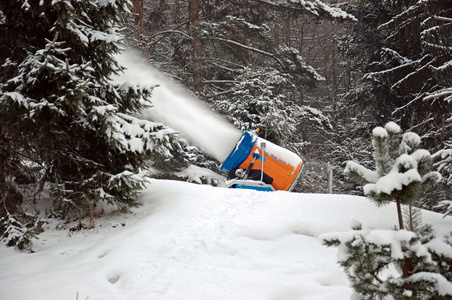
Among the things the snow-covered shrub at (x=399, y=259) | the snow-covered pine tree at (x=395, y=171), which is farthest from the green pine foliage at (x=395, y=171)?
the snow-covered shrub at (x=399, y=259)

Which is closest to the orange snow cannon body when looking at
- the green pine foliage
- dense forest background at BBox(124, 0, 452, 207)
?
dense forest background at BBox(124, 0, 452, 207)

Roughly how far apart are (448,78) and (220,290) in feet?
24.5

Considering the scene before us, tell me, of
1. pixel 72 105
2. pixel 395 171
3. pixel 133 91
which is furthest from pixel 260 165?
pixel 395 171

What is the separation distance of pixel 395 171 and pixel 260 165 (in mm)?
5665

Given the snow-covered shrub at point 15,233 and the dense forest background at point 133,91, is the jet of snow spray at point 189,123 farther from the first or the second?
the snow-covered shrub at point 15,233

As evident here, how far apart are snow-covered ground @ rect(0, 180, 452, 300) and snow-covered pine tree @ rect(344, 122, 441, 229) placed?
1120 millimetres

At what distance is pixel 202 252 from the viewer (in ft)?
13.9

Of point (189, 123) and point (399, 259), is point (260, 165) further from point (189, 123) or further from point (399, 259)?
point (399, 259)

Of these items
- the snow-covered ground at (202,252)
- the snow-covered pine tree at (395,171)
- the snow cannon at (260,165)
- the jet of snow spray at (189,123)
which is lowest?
the snow-covered ground at (202,252)

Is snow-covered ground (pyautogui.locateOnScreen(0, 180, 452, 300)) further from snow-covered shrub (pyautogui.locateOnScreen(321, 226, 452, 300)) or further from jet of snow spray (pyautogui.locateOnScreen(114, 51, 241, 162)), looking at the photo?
jet of snow spray (pyautogui.locateOnScreen(114, 51, 241, 162))

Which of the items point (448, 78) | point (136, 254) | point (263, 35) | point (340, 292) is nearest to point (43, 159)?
point (136, 254)

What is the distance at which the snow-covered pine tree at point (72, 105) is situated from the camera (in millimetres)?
4750

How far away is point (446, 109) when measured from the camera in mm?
10680

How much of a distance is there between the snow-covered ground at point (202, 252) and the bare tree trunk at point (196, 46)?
1009cm
